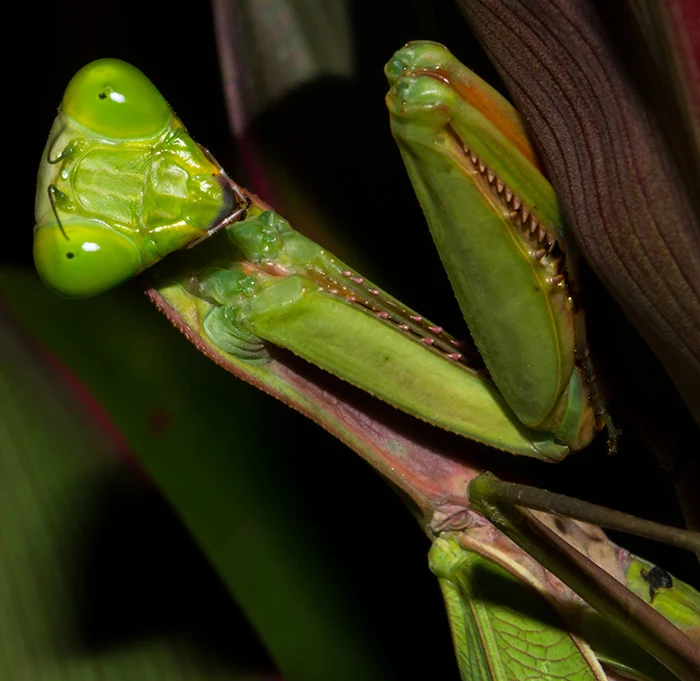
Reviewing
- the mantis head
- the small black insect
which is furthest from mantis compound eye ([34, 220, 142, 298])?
the small black insect

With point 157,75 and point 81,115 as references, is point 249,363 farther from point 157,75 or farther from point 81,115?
point 157,75

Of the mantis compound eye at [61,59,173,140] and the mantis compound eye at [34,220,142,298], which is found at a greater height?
the mantis compound eye at [61,59,173,140]

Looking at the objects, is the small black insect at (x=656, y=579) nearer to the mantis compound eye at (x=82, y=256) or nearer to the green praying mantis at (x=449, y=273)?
the green praying mantis at (x=449, y=273)

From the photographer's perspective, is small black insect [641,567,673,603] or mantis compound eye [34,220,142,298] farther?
small black insect [641,567,673,603]

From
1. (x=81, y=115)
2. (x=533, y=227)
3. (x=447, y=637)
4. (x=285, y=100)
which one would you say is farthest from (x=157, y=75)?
(x=447, y=637)

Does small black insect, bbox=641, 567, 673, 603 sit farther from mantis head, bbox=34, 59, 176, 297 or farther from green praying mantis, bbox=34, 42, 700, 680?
mantis head, bbox=34, 59, 176, 297

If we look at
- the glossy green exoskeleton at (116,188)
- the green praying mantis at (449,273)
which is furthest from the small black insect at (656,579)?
the glossy green exoskeleton at (116,188)

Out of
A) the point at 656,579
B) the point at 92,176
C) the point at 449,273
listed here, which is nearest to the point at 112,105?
the point at 92,176

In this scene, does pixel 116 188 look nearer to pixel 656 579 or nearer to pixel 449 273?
pixel 449 273
